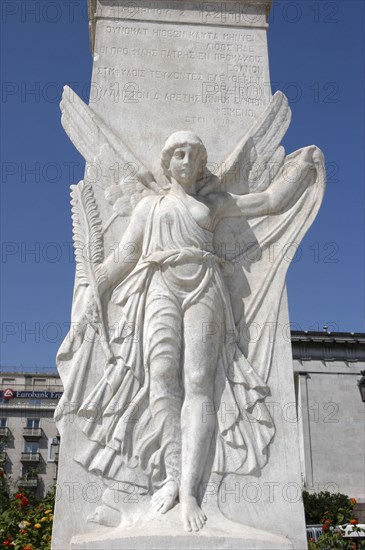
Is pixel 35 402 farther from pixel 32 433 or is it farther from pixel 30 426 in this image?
pixel 32 433

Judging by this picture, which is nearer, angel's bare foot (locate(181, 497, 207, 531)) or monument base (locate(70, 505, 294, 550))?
monument base (locate(70, 505, 294, 550))

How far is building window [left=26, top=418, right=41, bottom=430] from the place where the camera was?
5828 centimetres

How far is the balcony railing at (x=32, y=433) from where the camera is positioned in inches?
2261

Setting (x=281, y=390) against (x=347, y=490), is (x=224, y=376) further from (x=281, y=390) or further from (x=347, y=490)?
(x=347, y=490)

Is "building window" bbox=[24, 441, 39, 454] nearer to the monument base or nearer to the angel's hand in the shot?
the angel's hand

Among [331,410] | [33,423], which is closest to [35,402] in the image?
[33,423]

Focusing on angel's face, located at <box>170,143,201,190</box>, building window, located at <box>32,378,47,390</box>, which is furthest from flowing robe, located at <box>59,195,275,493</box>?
building window, located at <box>32,378,47,390</box>

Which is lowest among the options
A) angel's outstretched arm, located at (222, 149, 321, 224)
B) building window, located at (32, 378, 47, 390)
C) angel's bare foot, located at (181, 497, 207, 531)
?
angel's bare foot, located at (181, 497, 207, 531)

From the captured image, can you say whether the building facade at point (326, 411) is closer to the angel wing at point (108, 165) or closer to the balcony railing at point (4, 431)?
the angel wing at point (108, 165)

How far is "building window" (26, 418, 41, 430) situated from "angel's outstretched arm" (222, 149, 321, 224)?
55052 millimetres

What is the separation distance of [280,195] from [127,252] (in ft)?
6.25

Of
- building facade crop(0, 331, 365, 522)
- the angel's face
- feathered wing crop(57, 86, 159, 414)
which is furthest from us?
building facade crop(0, 331, 365, 522)

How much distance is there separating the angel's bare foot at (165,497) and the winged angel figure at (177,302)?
0.6 inches

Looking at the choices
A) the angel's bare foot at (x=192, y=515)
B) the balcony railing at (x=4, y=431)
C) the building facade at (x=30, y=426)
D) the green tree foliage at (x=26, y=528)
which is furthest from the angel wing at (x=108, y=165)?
the balcony railing at (x=4, y=431)
